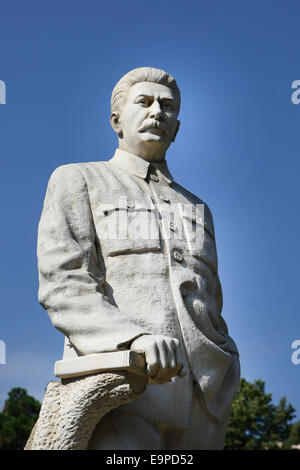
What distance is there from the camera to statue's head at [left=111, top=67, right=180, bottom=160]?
607cm

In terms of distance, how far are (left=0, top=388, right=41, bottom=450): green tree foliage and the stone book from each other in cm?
2151

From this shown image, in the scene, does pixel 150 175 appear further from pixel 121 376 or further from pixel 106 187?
pixel 121 376

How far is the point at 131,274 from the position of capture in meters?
5.32

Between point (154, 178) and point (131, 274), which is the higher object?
point (154, 178)

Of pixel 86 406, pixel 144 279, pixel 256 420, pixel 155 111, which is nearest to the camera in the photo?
pixel 86 406

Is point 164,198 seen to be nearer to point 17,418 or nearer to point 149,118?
point 149,118

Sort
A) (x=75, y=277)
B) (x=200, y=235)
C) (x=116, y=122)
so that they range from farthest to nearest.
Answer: (x=116, y=122), (x=200, y=235), (x=75, y=277)

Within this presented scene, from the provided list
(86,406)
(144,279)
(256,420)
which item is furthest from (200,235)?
(256,420)

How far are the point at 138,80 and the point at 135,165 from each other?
0.72 metres

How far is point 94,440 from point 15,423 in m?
22.3

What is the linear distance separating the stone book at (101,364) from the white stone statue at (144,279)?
0.07m

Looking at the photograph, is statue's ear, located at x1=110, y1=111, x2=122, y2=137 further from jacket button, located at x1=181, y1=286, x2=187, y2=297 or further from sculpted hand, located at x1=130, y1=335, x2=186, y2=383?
sculpted hand, located at x1=130, y1=335, x2=186, y2=383

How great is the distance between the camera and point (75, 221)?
5469 millimetres

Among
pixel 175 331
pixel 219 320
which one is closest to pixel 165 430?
pixel 175 331
